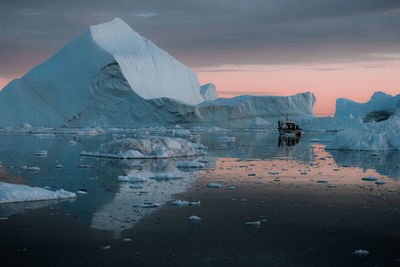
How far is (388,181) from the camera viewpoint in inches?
346

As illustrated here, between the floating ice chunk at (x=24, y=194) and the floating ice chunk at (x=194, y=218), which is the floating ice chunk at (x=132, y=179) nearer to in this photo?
the floating ice chunk at (x=24, y=194)

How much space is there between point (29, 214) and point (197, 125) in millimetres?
39090

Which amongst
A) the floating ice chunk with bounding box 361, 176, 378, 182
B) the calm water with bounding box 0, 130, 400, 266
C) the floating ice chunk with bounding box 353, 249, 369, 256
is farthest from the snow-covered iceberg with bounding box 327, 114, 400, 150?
the floating ice chunk with bounding box 353, 249, 369, 256

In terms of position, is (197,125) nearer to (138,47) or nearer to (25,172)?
(138,47)

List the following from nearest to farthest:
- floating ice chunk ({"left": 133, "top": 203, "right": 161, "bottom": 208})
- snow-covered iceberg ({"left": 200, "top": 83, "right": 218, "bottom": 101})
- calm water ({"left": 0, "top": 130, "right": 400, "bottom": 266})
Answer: calm water ({"left": 0, "top": 130, "right": 400, "bottom": 266}) < floating ice chunk ({"left": 133, "top": 203, "right": 161, "bottom": 208}) < snow-covered iceberg ({"left": 200, "top": 83, "right": 218, "bottom": 101})

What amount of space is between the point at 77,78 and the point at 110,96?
130 inches

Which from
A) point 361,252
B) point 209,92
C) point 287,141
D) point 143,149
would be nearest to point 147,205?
point 361,252

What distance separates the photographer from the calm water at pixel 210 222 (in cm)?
412

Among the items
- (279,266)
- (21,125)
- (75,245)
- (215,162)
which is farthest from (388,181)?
(21,125)

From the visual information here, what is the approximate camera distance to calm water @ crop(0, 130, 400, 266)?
412cm

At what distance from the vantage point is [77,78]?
39094mm

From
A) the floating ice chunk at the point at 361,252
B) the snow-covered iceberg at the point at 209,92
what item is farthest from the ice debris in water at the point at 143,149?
the snow-covered iceberg at the point at 209,92

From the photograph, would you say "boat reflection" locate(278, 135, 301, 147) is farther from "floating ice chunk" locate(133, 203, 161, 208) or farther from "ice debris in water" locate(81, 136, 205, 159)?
"floating ice chunk" locate(133, 203, 161, 208)

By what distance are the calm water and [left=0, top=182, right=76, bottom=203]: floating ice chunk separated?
0.21 metres
